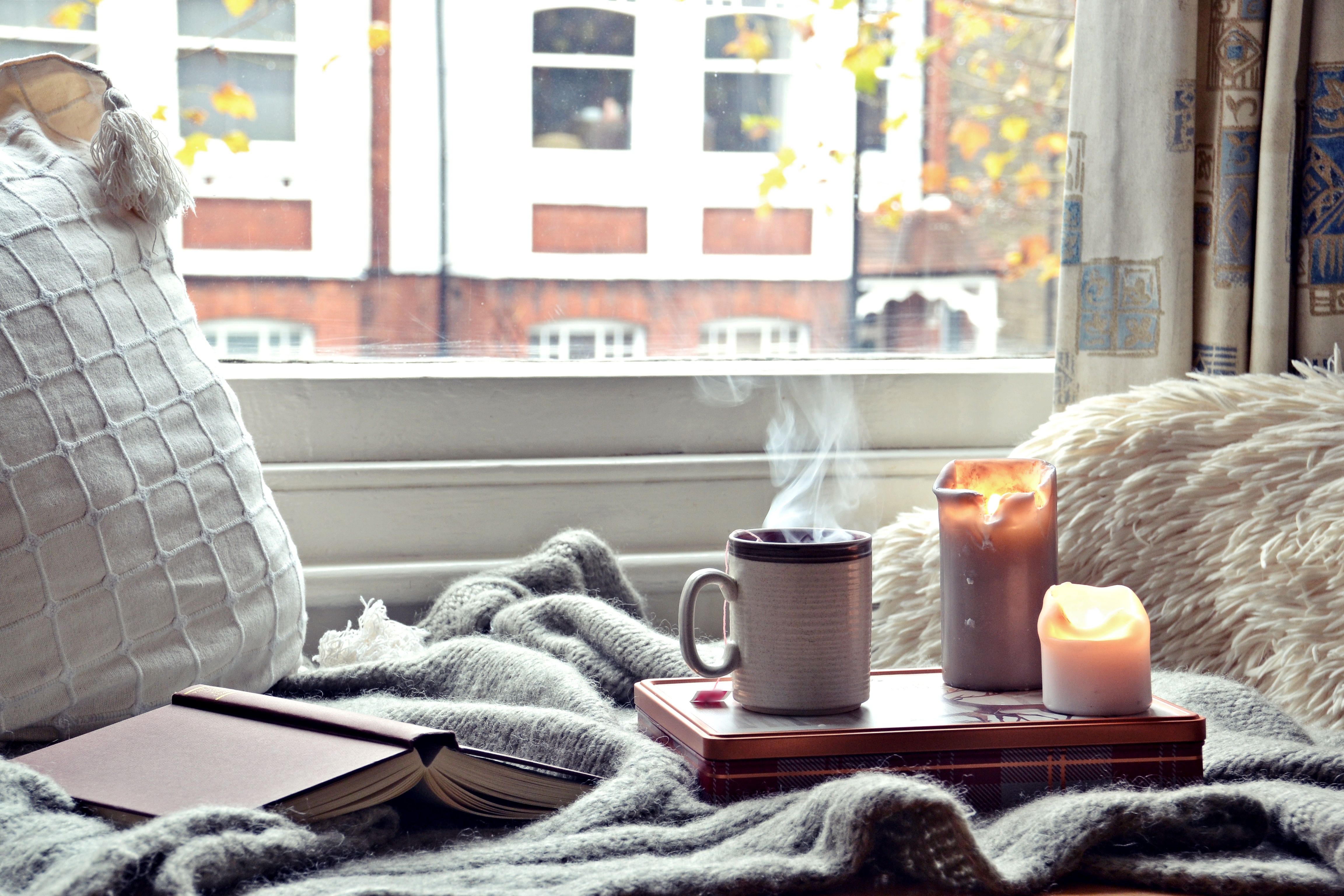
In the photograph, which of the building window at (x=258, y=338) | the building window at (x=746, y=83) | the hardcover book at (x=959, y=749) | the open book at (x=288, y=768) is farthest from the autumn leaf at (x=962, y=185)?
the open book at (x=288, y=768)

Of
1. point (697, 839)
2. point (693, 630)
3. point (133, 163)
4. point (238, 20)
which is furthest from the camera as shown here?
point (238, 20)

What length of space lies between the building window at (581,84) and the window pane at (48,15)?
0.45 m

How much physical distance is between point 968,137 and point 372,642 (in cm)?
94

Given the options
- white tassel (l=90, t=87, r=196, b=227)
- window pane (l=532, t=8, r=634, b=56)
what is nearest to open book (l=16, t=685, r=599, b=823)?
white tassel (l=90, t=87, r=196, b=227)

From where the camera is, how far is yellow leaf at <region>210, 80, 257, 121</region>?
123 centimetres

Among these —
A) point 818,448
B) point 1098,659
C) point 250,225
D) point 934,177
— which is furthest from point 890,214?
point 1098,659

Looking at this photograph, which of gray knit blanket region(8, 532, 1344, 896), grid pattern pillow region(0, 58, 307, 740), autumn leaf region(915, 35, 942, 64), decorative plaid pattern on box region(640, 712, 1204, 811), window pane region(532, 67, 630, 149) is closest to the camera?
gray knit blanket region(8, 532, 1344, 896)

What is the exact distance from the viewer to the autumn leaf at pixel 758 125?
1.34 m

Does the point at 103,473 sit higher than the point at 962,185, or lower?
lower

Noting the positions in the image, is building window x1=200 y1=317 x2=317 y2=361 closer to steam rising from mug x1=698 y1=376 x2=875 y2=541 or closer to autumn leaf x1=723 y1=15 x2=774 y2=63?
steam rising from mug x1=698 y1=376 x2=875 y2=541

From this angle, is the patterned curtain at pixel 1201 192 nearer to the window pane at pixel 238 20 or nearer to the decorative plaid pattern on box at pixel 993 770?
the decorative plaid pattern on box at pixel 993 770

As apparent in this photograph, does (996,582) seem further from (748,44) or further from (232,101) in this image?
(232,101)

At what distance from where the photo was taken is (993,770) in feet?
2.11

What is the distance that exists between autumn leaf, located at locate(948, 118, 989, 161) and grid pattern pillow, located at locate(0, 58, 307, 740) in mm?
944
